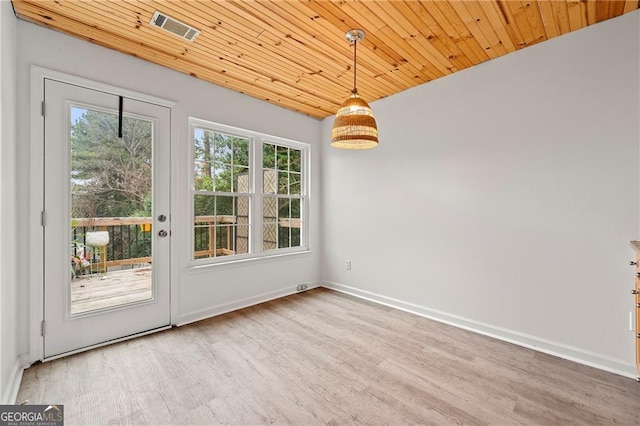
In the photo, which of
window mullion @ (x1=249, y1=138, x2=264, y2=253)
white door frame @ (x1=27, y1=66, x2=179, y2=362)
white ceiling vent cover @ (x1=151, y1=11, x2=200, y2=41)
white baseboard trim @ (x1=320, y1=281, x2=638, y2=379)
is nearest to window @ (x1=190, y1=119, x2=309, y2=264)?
window mullion @ (x1=249, y1=138, x2=264, y2=253)

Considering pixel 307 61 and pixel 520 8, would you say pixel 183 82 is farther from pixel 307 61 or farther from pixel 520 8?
pixel 520 8

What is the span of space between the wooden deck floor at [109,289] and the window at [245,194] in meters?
0.57

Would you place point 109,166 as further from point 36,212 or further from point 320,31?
point 320,31

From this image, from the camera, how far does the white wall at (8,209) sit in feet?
5.57

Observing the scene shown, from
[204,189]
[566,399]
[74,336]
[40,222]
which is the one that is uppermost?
[204,189]

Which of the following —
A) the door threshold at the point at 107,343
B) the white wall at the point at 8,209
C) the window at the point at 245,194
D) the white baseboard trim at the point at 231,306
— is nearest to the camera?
the white wall at the point at 8,209

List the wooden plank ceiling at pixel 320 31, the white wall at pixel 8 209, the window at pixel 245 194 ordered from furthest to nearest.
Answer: the window at pixel 245 194 → the wooden plank ceiling at pixel 320 31 → the white wall at pixel 8 209

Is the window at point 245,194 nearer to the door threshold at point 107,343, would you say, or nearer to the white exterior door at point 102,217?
the white exterior door at point 102,217

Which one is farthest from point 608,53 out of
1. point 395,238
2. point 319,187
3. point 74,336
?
point 74,336

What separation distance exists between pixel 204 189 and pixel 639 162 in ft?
12.9

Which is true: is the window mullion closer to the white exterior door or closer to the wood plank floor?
the white exterior door

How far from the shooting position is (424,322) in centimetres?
313

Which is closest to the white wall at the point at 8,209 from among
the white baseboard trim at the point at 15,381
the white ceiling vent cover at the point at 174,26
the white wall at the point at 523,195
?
the white baseboard trim at the point at 15,381

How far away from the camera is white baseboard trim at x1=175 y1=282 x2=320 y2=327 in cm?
306
